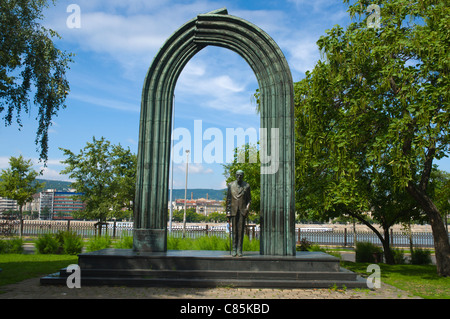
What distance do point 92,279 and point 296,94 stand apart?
10117mm

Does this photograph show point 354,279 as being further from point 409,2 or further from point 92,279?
point 409,2

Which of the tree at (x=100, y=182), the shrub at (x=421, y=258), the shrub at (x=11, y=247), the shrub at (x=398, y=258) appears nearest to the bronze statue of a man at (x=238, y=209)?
the shrub at (x=398, y=258)

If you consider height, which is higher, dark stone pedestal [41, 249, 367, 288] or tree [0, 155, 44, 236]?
tree [0, 155, 44, 236]

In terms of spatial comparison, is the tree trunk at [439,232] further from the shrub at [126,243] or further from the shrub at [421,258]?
the shrub at [126,243]

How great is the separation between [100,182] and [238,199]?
22.7m

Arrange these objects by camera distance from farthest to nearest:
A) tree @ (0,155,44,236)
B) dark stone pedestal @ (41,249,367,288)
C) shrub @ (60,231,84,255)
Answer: tree @ (0,155,44,236) < shrub @ (60,231,84,255) < dark stone pedestal @ (41,249,367,288)

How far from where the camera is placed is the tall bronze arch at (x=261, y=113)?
34.1 feet

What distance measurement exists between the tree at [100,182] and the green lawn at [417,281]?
2039cm

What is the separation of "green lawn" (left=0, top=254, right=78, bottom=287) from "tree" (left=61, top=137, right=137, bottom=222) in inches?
523

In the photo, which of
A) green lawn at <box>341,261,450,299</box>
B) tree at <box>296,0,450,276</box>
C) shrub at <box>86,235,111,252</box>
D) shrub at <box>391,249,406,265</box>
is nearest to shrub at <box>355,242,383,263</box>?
shrub at <box>391,249,406,265</box>

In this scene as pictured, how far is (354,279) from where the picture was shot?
9.21 metres

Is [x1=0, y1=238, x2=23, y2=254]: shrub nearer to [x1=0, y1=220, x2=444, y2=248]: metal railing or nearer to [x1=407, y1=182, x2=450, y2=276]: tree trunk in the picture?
[x1=0, y1=220, x2=444, y2=248]: metal railing

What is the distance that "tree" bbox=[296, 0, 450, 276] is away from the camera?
35.5ft

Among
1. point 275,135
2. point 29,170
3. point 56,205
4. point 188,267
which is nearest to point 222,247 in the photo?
point 188,267
